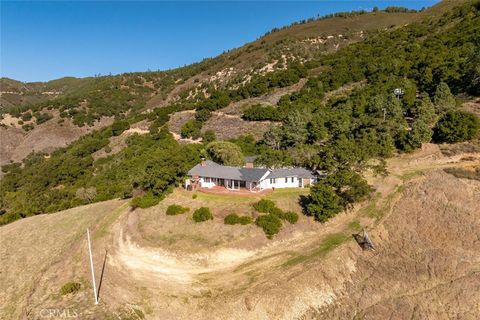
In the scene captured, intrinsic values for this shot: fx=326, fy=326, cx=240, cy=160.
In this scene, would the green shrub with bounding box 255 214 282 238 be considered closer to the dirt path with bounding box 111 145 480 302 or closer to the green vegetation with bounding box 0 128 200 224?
the dirt path with bounding box 111 145 480 302

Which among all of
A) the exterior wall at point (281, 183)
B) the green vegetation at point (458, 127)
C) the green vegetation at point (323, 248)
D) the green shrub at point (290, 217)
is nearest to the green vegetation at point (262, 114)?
the exterior wall at point (281, 183)

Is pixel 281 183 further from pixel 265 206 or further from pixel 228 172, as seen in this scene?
pixel 265 206

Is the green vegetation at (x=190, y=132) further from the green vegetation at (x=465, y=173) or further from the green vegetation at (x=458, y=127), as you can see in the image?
the green vegetation at (x=465, y=173)

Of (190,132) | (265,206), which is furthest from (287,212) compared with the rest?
(190,132)

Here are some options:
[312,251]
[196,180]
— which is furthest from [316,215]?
[196,180]

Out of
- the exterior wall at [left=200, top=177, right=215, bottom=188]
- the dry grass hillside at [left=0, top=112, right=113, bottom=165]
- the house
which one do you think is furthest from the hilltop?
the dry grass hillside at [left=0, top=112, right=113, bottom=165]

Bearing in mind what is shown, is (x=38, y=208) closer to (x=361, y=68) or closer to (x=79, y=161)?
(x=79, y=161)
